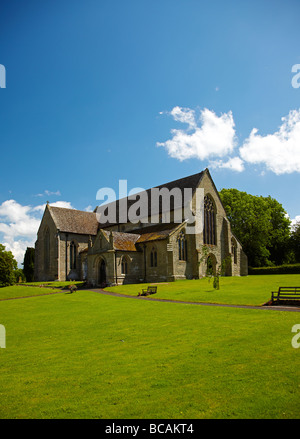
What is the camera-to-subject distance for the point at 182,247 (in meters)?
41.7

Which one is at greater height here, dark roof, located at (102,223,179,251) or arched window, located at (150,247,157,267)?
dark roof, located at (102,223,179,251)

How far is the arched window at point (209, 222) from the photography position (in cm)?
4606

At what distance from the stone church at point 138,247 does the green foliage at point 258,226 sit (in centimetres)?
876

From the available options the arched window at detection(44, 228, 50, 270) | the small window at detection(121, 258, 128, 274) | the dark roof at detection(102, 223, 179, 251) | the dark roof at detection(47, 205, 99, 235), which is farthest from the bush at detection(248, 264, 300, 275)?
the arched window at detection(44, 228, 50, 270)

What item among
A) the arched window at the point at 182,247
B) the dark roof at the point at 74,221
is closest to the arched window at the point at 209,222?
the arched window at the point at 182,247

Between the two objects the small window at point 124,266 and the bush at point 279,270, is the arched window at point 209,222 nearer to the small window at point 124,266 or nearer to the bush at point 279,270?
the small window at point 124,266

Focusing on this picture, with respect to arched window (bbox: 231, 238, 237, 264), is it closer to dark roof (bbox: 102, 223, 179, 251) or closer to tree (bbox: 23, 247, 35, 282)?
dark roof (bbox: 102, 223, 179, 251)

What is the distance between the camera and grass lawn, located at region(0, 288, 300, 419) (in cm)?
639

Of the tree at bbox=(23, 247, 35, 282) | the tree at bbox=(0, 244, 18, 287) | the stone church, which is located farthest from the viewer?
the tree at bbox=(23, 247, 35, 282)

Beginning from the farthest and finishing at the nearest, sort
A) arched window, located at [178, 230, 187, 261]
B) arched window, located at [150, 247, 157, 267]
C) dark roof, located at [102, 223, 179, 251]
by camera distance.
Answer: arched window, located at [150, 247, 157, 267] < dark roof, located at [102, 223, 179, 251] < arched window, located at [178, 230, 187, 261]

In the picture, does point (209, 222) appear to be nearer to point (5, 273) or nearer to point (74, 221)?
point (74, 221)

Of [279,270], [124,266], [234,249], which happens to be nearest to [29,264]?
[124,266]

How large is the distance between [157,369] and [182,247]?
33.4 metres
